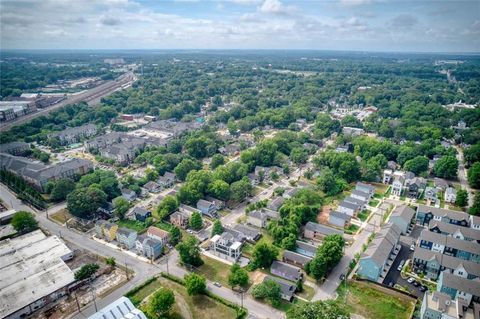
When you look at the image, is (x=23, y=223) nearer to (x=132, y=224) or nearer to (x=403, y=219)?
(x=132, y=224)

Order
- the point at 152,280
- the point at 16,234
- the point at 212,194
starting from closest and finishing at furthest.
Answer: the point at 152,280 → the point at 16,234 → the point at 212,194

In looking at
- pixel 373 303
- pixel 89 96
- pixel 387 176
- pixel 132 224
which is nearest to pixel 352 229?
pixel 373 303

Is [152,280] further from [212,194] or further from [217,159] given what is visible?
[217,159]

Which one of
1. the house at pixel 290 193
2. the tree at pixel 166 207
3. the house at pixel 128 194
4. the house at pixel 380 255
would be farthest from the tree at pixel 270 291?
the house at pixel 128 194

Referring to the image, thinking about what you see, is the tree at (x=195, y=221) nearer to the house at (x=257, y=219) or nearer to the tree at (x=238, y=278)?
the house at (x=257, y=219)

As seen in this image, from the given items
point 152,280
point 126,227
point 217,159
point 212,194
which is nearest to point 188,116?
point 217,159

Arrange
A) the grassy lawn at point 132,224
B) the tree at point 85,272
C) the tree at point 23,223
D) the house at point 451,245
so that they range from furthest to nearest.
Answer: the grassy lawn at point 132,224
the tree at point 23,223
the house at point 451,245
the tree at point 85,272
